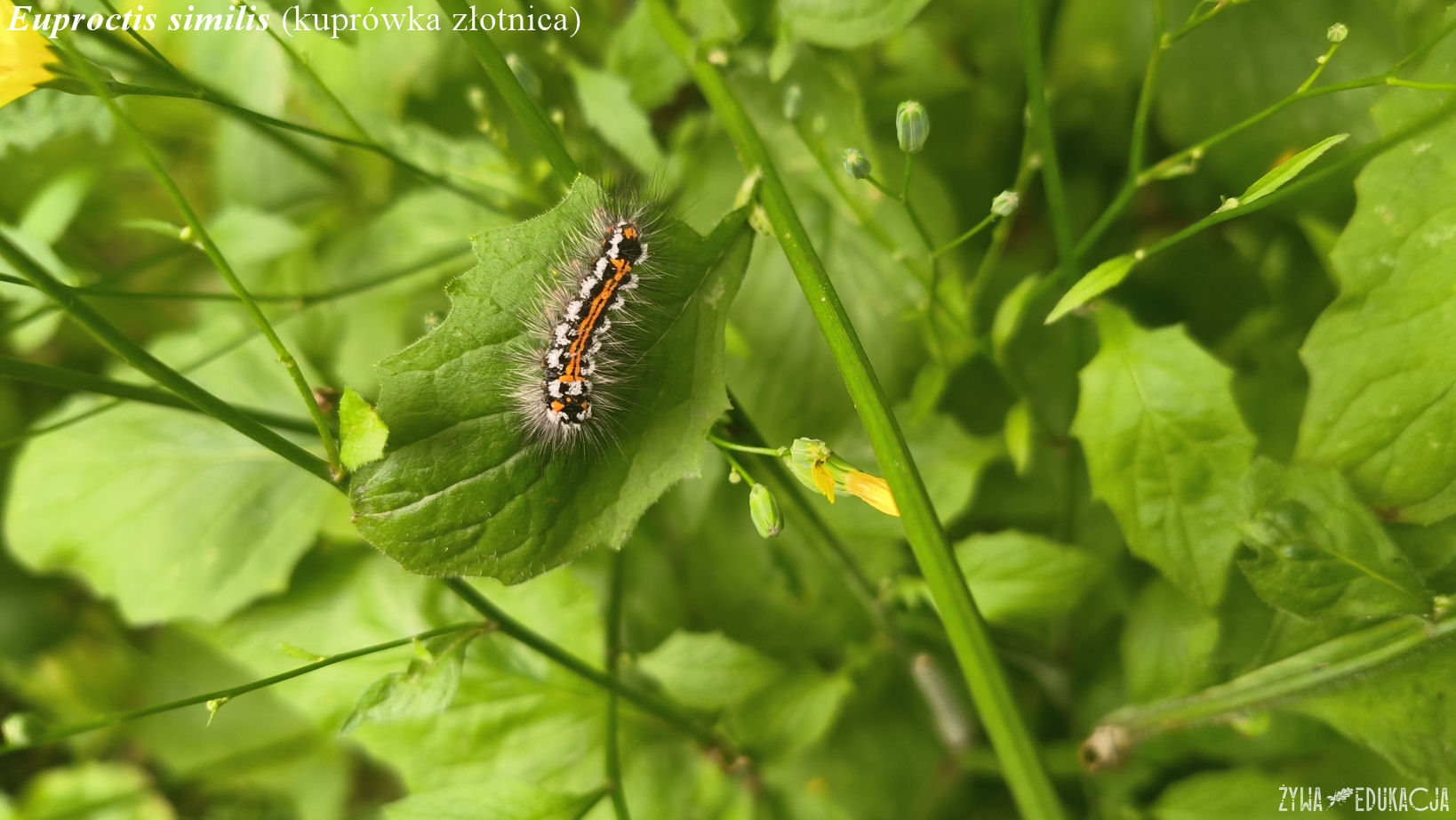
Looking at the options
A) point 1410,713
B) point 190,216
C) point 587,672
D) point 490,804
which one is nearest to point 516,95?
point 190,216

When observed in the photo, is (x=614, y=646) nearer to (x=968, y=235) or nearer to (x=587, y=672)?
(x=587, y=672)

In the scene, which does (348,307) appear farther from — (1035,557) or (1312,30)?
(1312,30)

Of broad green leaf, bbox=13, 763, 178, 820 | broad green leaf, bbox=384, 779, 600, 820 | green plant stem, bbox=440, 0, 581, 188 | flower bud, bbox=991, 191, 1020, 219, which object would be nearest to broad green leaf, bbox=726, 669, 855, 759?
broad green leaf, bbox=384, 779, 600, 820

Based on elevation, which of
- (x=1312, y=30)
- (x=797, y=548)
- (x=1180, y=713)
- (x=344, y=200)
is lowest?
(x=1180, y=713)

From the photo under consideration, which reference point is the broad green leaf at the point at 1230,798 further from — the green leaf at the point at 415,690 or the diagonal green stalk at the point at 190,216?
the diagonal green stalk at the point at 190,216

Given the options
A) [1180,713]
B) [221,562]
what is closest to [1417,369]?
[1180,713]

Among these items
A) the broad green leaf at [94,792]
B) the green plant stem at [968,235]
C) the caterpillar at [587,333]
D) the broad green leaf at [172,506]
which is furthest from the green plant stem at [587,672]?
the broad green leaf at [94,792]

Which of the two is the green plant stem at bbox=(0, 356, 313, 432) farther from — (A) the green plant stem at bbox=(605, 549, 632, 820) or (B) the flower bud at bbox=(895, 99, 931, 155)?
(B) the flower bud at bbox=(895, 99, 931, 155)
